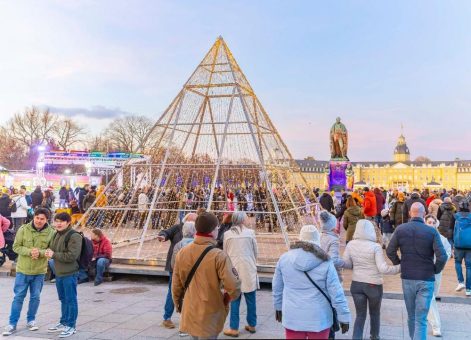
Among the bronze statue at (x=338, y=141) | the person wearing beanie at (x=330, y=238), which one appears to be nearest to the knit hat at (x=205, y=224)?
the person wearing beanie at (x=330, y=238)

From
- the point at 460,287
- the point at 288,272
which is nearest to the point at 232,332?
the point at 288,272

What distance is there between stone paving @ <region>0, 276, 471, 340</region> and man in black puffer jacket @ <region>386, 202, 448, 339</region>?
3.04 ft

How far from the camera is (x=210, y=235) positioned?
13.2 feet

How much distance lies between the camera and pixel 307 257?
4.05 m

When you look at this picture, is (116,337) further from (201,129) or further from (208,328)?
(201,129)

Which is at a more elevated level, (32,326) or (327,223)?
(327,223)

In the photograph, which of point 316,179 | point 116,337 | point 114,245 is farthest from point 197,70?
point 316,179

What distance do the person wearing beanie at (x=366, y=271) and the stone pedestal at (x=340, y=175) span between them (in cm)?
2341

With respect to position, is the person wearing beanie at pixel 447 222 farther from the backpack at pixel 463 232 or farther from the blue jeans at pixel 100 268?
the blue jeans at pixel 100 268

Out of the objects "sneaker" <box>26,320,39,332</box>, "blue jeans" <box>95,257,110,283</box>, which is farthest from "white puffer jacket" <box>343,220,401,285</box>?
"blue jeans" <box>95,257,110,283</box>

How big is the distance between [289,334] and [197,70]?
333 inches

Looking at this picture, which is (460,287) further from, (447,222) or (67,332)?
(67,332)

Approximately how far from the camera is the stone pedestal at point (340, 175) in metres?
28.8

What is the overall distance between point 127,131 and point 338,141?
113 ft
